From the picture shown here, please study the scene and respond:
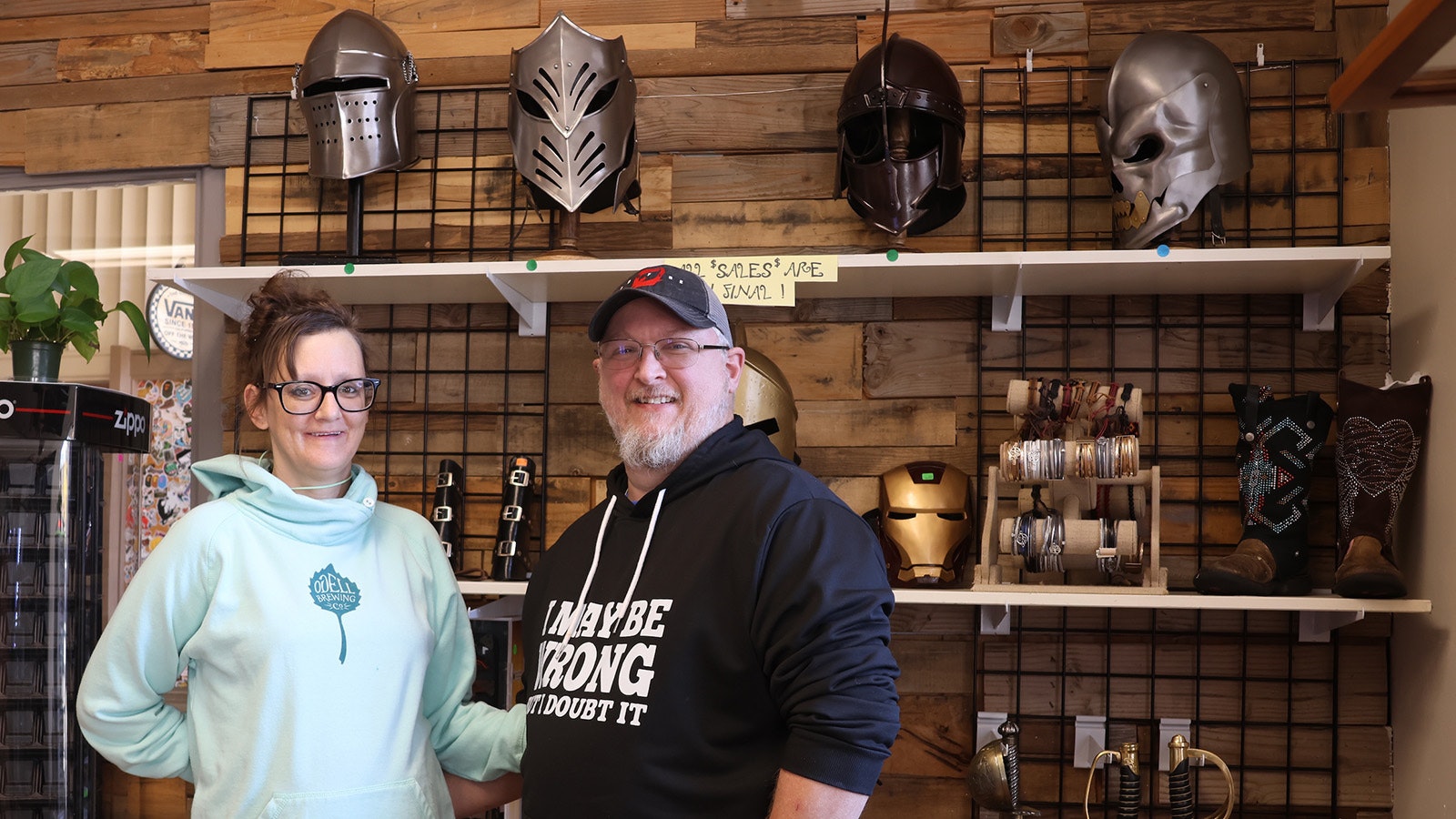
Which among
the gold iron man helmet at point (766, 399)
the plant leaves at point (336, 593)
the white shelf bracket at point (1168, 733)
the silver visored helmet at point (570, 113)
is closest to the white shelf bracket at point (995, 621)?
the white shelf bracket at point (1168, 733)

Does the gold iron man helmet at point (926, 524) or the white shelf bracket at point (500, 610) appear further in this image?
the white shelf bracket at point (500, 610)

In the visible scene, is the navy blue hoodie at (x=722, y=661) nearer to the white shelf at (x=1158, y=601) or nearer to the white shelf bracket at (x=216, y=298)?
the white shelf at (x=1158, y=601)

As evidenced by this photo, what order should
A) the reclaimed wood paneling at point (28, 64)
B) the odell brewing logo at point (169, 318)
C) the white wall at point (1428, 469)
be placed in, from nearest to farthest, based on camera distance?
1. the white wall at point (1428, 469)
2. the reclaimed wood paneling at point (28, 64)
3. the odell brewing logo at point (169, 318)

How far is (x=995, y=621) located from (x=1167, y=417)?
56 cm

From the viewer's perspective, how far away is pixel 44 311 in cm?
241

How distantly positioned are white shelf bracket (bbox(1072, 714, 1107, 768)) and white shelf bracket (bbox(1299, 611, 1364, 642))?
426mm

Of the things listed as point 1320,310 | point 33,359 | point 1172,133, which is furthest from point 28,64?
point 1320,310

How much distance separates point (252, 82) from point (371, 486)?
5.03 ft

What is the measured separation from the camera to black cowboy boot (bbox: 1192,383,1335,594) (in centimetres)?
223

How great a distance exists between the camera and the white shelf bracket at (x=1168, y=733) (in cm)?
238

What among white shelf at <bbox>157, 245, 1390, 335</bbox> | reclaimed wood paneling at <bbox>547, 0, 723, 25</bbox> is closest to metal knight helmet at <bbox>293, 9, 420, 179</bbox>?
white shelf at <bbox>157, 245, 1390, 335</bbox>

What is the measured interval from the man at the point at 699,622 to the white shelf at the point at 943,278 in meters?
0.72

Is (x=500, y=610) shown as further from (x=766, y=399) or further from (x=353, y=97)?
(x=353, y=97)

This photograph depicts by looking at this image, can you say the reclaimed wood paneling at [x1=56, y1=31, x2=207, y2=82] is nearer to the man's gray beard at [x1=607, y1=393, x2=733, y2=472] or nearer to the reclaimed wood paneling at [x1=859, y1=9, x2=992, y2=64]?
the reclaimed wood paneling at [x1=859, y1=9, x2=992, y2=64]
